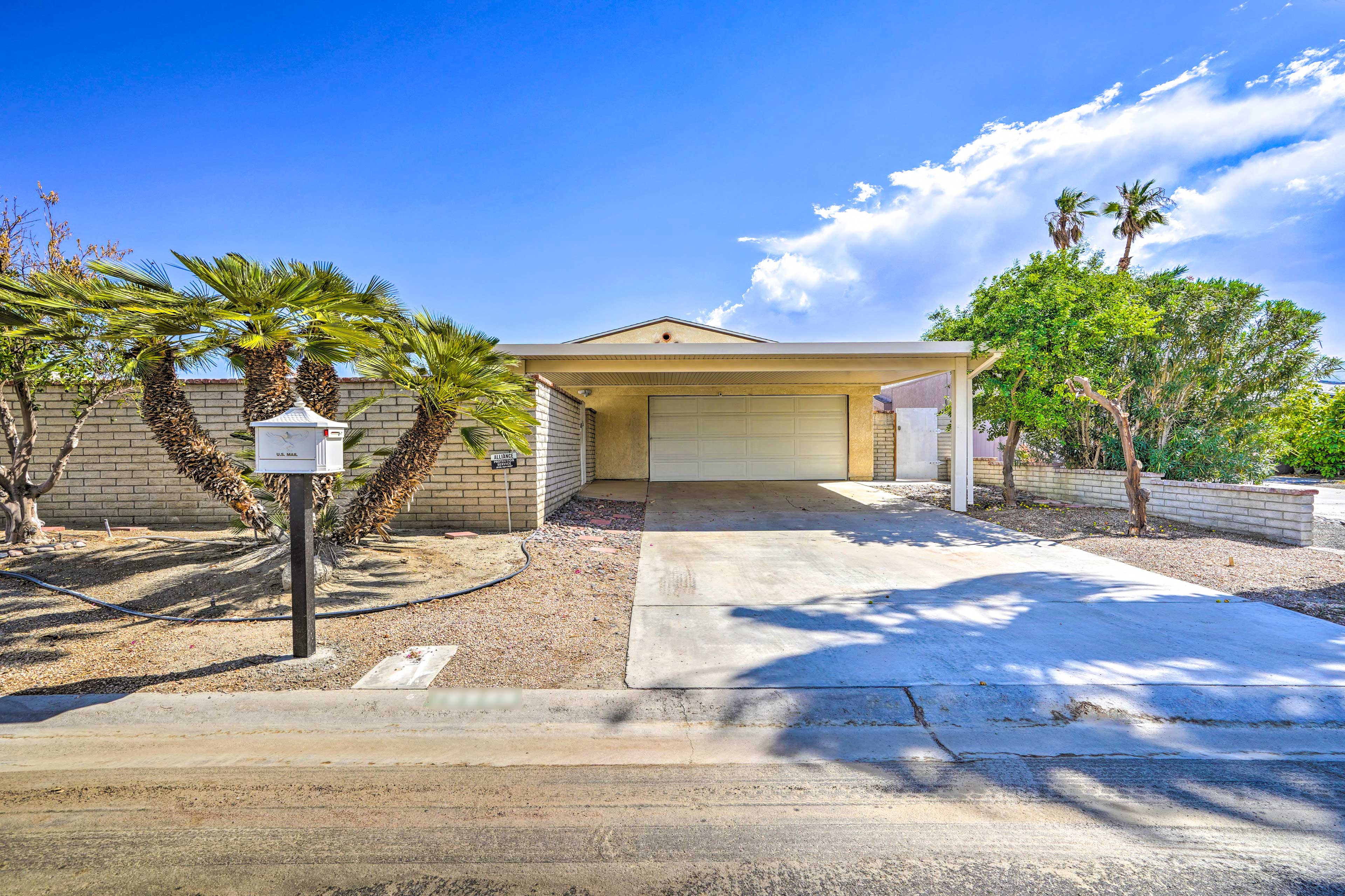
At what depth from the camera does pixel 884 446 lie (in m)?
16.3

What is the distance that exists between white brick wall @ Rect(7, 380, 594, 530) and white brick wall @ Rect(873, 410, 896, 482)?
1141cm

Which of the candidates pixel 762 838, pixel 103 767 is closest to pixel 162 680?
pixel 103 767

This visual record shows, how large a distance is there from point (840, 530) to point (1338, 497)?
39.8 feet

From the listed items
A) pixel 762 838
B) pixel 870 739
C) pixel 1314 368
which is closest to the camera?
pixel 762 838

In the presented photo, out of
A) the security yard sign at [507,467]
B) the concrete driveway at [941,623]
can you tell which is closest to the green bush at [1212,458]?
the concrete driveway at [941,623]

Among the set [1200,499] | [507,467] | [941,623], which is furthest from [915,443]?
[941,623]

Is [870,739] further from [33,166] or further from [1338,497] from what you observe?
[1338,497]

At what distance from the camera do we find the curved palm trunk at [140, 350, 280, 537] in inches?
189

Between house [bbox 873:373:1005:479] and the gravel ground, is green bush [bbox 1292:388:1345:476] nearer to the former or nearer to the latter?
house [bbox 873:373:1005:479]

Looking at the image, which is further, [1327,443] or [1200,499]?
[1327,443]

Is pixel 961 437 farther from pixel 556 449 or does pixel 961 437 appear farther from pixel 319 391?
pixel 319 391

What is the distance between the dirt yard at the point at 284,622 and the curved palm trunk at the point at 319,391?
72cm

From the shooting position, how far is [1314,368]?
10008mm

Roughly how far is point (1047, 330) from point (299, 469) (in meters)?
10.5
